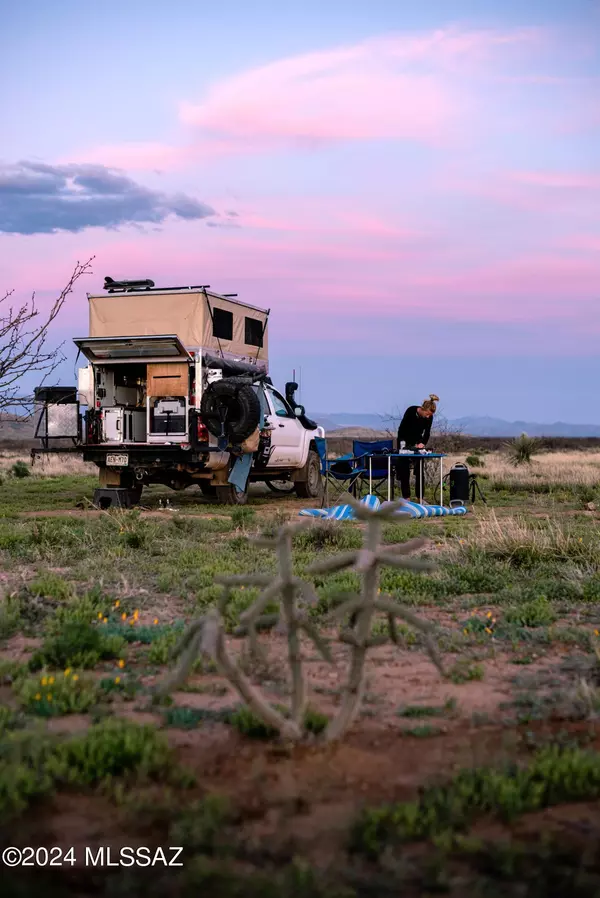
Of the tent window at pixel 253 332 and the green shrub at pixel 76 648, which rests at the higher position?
the tent window at pixel 253 332

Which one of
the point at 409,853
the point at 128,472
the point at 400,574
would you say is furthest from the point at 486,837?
the point at 128,472

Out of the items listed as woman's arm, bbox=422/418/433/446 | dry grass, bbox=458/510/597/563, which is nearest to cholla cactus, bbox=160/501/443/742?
dry grass, bbox=458/510/597/563

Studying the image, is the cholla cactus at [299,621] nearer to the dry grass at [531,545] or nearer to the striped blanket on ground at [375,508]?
the dry grass at [531,545]

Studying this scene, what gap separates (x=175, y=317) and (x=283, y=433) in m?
2.82

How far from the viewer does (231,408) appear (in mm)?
13812

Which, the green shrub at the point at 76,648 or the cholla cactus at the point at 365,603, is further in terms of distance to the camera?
the green shrub at the point at 76,648

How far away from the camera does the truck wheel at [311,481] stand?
16.9 m

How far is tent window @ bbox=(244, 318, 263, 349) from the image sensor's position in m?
15.7

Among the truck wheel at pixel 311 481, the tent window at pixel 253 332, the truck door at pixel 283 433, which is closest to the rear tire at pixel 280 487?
the truck wheel at pixel 311 481

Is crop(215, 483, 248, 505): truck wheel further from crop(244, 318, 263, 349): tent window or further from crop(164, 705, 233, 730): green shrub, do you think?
crop(164, 705, 233, 730): green shrub

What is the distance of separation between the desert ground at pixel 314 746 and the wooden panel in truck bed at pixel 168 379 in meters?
6.52

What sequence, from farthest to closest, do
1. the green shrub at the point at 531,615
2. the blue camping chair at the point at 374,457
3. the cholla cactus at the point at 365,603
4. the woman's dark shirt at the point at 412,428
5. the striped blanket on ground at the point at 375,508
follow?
1. the woman's dark shirt at the point at 412,428
2. the blue camping chair at the point at 374,457
3. the striped blanket on ground at the point at 375,508
4. the green shrub at the point at 531,615
5. the cholla cactus at the point at 365,603

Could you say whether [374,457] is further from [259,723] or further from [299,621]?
[299,621]

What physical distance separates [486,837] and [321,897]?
2.20ft
